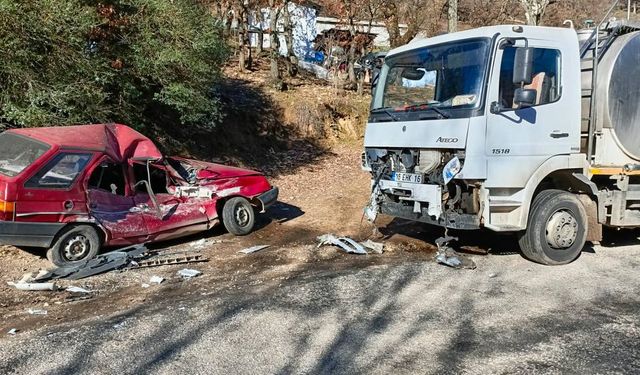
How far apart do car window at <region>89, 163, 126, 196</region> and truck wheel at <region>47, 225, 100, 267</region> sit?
63cm

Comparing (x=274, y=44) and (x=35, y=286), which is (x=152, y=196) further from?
(x=274, y=44)

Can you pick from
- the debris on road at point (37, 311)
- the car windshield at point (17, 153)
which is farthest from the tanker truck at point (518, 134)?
the car windshield at point (17, 153)

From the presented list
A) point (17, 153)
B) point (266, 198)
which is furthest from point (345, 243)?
point (17, 153)

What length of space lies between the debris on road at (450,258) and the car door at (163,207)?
3.66 m

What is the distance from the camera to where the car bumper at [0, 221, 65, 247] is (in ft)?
22.5

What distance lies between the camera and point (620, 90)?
24.7 ft

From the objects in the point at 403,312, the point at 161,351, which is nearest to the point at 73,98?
the point at 161,351

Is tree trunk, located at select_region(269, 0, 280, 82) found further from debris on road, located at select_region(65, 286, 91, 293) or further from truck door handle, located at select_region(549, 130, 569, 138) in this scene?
debris on road, located at select_region(65, 286, 91, 293)

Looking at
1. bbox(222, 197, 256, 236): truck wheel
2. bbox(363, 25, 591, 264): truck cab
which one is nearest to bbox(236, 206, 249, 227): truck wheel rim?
bbox(222, 197, 256, 236): truck wheel

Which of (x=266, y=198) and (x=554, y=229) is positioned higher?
(x=266, y=198)

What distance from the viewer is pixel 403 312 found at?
5.59 metres

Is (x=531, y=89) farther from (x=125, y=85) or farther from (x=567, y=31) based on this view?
(x=125, y=85)

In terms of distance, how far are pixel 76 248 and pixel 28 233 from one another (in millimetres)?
639

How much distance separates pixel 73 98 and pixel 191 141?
219 inches
